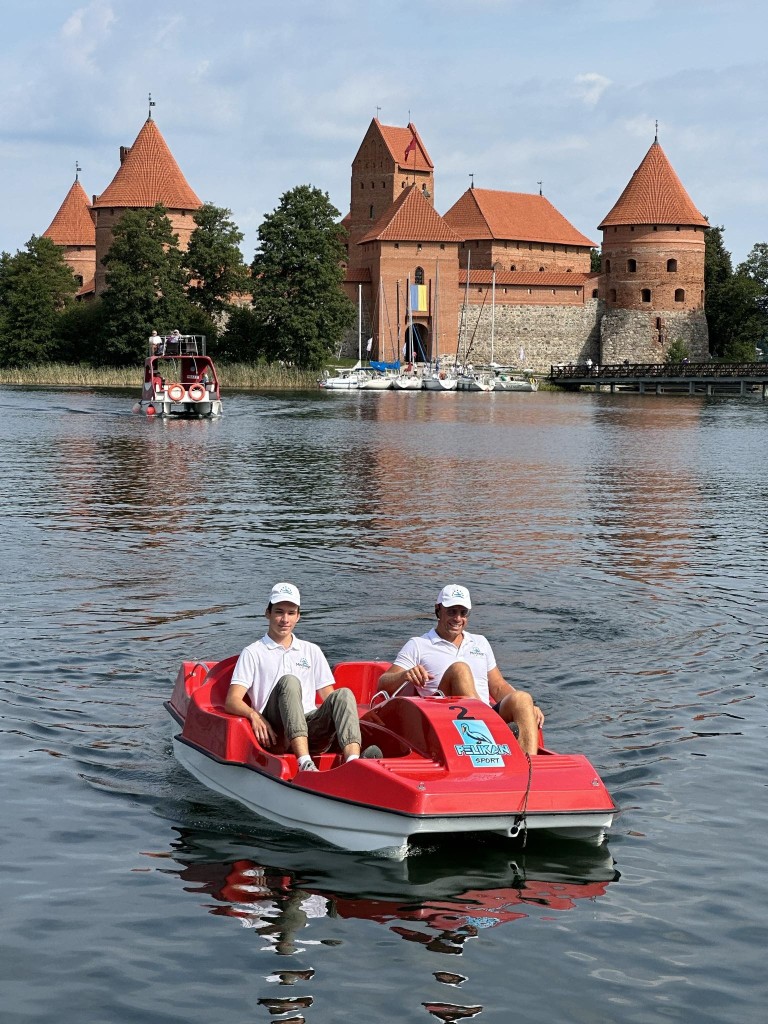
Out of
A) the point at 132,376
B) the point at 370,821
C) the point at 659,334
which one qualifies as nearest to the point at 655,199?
the point at 659,334

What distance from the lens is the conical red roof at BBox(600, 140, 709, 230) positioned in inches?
3329

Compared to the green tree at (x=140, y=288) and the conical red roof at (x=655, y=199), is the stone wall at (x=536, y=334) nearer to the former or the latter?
the conical red roof at (x=655, y=199)

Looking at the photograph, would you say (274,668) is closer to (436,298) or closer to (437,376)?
(437,376)

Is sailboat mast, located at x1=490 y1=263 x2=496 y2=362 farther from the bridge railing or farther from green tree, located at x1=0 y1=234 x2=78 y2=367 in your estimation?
green tree, located at x1=0 y1=234 x2=78 y2=367

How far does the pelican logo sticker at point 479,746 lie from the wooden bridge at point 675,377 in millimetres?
67142

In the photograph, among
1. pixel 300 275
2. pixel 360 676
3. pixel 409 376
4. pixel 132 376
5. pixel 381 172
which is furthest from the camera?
pixel 381 172

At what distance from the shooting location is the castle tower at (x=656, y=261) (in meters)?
84.9

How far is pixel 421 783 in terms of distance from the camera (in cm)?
652

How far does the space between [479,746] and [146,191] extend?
78.0m

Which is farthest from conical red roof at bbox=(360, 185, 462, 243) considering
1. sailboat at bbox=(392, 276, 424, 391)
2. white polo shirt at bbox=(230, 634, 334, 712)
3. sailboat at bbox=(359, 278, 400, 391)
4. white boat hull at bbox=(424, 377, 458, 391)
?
white polo shirt at bbox=(230, 634, 334, 712)

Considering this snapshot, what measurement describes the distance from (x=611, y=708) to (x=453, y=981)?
4.37 metres

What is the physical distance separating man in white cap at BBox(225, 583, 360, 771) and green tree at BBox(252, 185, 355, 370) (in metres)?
63.8

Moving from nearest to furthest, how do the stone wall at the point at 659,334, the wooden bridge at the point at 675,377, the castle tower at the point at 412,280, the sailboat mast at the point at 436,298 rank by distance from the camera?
the wooden bridge at the point at 675,377 < the castle tower at the point at 412,280 < the sailboat mast at the point at 436,298 < the stone wall at the point at 659,334

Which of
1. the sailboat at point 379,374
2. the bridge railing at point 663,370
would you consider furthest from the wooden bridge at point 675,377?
the sailboat at point 379,374
